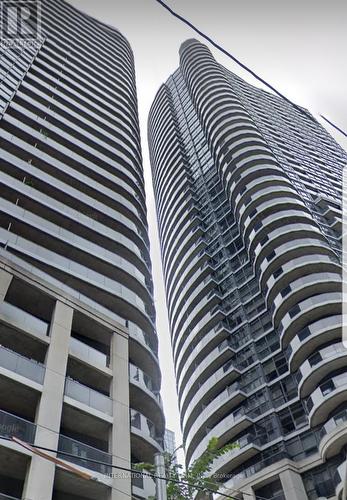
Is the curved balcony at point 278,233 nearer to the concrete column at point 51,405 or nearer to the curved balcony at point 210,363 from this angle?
the curved balcony at point 210,363

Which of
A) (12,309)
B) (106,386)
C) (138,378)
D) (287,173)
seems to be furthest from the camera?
(287,173)

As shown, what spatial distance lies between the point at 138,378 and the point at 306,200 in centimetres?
3742

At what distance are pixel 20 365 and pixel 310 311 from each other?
27.6 m

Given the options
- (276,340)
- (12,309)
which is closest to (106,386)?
(12,309)

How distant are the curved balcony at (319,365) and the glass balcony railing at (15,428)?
25.5 meters

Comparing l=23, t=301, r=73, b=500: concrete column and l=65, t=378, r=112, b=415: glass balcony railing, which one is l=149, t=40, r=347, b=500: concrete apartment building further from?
l=23, t=301, r=73, b=500: concrete column

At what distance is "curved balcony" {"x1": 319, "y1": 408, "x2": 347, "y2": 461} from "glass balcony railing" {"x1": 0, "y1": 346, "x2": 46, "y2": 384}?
21742mm

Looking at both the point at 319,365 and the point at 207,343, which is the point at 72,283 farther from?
the point at 207,343

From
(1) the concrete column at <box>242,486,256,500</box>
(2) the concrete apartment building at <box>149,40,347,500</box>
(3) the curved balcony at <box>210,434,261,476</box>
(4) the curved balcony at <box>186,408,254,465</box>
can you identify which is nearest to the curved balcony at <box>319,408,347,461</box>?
(2) the concrete apartment building at <box>149,40,347,500</box>

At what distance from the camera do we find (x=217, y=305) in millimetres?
56875

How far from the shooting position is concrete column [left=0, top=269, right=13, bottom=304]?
72.9ft

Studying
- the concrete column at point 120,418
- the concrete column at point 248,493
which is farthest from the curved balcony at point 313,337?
the concrete column at point 120,418

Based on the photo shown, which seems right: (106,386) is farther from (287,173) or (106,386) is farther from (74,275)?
(287,173)

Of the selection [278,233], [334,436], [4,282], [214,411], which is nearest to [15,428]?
[4,282]
